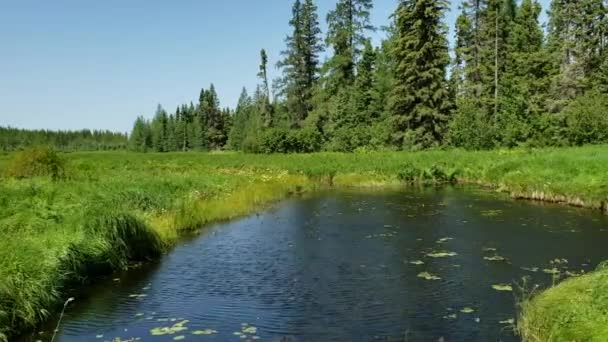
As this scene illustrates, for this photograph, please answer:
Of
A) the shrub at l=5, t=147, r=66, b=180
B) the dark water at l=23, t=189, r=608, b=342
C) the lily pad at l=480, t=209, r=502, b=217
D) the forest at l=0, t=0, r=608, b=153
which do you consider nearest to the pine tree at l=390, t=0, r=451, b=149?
the forest at l=0, t=0, r=608, b=153

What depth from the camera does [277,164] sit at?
142 feet

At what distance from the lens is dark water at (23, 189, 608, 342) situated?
9875 millimetres

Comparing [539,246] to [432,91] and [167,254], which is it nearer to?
[167,254]

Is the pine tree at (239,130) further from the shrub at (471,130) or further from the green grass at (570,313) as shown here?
the green grass at (570,313)

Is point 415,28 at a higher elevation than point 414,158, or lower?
higher

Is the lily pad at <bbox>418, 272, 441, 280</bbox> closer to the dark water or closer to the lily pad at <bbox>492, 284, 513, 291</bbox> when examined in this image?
the dark water

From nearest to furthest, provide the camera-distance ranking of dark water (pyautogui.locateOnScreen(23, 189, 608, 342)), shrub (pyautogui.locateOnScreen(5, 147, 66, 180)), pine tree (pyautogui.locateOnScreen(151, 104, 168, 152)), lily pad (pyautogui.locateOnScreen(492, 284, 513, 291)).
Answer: dark water (pyautogui.locateOnScreen(23, 189, 608, 342))
lily pad (pyautogui.locateOnScreen(492, 284, 513, 291))
shrub (pyautogui.locateOnScreen(5, 147, 66, 180))
pine tree (pyautogui.locateOnScreen(151, 104, 168, 152))

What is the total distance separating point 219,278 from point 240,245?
3.85 m

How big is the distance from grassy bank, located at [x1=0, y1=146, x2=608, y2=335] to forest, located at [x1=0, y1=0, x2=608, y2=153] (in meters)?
7.92

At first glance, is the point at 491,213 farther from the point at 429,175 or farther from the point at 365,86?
the point at 365,86

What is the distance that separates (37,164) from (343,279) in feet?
64.4

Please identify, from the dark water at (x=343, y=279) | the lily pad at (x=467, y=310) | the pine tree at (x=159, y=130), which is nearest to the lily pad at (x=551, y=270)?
the dark water at (x=343, y=279)

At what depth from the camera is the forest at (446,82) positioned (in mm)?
45969

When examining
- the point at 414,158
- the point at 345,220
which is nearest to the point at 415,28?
the point at 414,158
